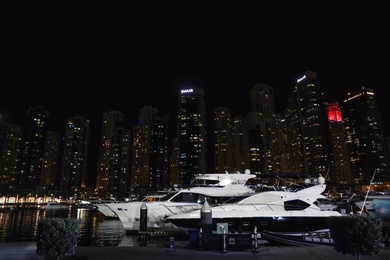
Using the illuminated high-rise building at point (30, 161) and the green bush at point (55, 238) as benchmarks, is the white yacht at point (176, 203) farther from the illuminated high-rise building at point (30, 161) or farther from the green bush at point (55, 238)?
the illuminated high-rise building at point (30, 161)

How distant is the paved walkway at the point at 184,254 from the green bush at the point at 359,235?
3.27 meters

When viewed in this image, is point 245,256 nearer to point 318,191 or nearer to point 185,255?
point 185,255

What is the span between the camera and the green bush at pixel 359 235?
739 centimetres

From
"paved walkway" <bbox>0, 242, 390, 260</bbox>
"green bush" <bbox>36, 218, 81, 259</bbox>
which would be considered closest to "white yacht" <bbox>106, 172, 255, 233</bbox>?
"paved walkway" <bbox>0, 242, 390, 260</bbox>

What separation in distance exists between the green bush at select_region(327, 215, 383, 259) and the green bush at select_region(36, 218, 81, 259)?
23.6 feet

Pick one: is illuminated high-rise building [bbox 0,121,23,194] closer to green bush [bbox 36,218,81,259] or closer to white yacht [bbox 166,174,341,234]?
white yacht [bbox 166,174,341,234]

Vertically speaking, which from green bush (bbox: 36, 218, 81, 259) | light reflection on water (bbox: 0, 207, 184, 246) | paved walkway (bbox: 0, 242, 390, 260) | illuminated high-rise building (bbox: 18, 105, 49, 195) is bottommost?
light reflection on water (bbox: 0, 207, 184, 246)

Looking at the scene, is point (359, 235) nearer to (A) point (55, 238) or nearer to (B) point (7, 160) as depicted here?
(A) point (55, 238)

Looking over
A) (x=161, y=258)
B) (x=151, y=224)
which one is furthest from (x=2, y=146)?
(x=161, y=258)

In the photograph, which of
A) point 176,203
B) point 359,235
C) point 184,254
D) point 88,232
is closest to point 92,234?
point 88,232

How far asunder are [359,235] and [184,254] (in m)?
6.24

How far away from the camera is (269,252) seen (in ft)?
37.9

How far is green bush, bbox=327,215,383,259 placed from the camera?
739 cm

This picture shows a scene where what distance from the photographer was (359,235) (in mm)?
7418
